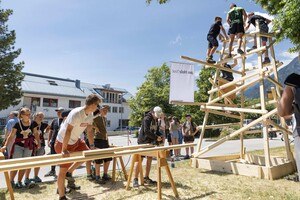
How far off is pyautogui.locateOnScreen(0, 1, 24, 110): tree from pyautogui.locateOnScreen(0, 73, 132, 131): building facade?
17.2 metres

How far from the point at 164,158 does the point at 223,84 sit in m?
5.15

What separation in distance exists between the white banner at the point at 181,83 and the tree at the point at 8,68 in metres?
19.2

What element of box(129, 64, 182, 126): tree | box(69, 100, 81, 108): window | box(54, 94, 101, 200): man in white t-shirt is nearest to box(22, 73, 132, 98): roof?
box(69, 100, 81, 108): window

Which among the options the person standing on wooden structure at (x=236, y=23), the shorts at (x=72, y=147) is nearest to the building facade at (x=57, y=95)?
the person standing on wooden structure at (x=236, y=23)

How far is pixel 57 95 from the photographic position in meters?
49.7

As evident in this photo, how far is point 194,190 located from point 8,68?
22.5 meters

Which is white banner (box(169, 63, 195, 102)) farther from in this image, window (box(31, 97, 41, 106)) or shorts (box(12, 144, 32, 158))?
window (box(31, 97, 41, 106))

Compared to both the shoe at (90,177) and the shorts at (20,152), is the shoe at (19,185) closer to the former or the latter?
the shorts at (20,152)

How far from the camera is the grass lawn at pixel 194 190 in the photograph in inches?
242

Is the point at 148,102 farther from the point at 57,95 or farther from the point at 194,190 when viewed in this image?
the point at 194,190

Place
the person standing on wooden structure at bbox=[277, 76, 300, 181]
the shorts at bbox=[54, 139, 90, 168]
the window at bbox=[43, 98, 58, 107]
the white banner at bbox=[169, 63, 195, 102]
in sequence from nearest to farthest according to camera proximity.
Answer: the person standing on wooden structure at bbox=[277, 76, 300, 181], the shorts at bbox=[54, 139, 90, 168], the white banner at bbox=[169, 63, 195, 102], the window at bbox=[43, 98, 58, 107]

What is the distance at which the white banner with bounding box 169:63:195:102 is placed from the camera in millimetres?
8977

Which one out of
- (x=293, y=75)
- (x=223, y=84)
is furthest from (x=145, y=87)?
(x=293, y=75)

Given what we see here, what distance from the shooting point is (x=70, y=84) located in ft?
184
